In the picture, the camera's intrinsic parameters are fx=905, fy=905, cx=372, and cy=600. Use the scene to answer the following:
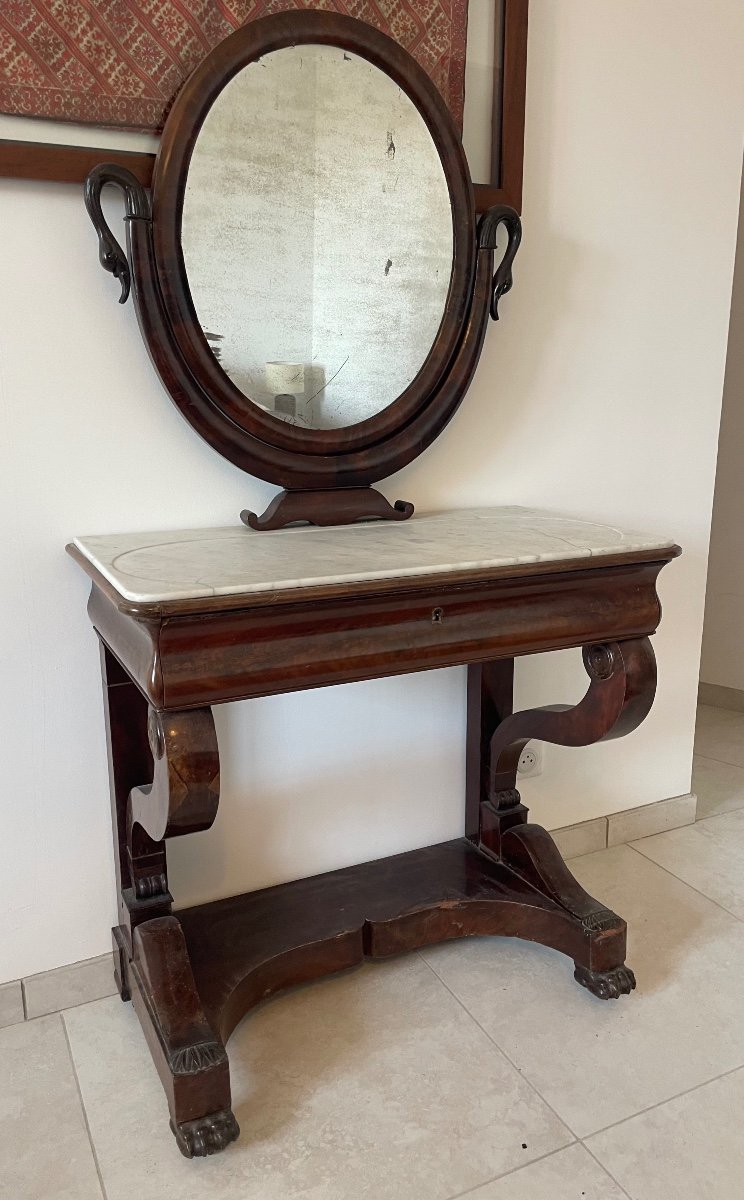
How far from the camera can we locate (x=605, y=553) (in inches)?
52.5

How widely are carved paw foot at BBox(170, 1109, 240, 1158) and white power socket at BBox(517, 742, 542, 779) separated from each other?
0.92m

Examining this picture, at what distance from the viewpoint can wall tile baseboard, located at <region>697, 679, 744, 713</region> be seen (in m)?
3.00

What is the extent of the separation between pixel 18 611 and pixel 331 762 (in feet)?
2.09

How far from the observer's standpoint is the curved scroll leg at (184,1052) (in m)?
1.24

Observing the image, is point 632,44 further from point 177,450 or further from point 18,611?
point 18,611

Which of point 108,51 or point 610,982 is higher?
point 108,51

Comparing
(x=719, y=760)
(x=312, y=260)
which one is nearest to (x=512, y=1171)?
(x=312, y=260)

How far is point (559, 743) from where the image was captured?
1577 millimetres

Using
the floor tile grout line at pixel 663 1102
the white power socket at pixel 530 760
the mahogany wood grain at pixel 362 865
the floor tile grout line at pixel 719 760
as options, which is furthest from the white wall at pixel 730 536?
the floor tile grout line at pixel 663 1102

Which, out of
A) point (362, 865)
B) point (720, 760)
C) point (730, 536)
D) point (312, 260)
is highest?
point (312, 260)

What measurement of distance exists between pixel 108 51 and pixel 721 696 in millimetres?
2595

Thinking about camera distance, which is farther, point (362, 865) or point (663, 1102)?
point (362, 865)

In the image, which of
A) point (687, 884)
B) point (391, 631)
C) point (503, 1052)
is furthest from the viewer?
point (687, 884)

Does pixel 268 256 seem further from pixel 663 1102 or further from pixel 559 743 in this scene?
pixel 663 1102
